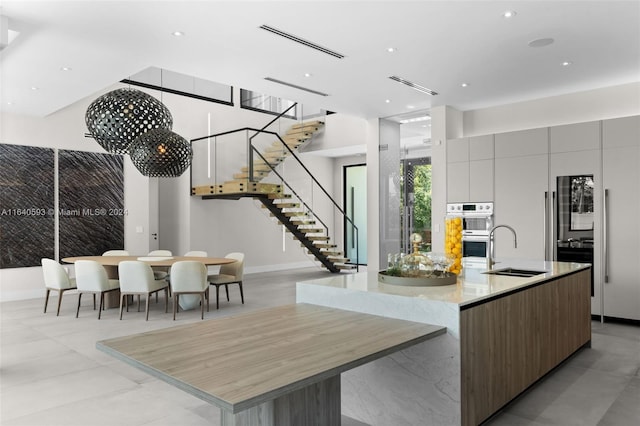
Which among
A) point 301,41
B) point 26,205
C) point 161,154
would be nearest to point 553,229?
point 301,41

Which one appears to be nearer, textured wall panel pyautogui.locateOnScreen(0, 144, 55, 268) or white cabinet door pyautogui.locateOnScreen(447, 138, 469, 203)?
white cabinet door pyautogui.locateOnScreen(447, 138, 469, 203)

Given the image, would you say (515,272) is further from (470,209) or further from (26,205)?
(26,205)

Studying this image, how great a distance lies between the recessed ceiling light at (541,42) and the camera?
4741mm

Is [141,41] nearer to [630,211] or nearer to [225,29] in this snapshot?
[225,29]

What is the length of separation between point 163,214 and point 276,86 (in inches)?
221

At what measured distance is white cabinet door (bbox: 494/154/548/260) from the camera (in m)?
6.28

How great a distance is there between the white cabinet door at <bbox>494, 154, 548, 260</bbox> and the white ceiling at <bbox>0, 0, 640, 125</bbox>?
1.08 meters

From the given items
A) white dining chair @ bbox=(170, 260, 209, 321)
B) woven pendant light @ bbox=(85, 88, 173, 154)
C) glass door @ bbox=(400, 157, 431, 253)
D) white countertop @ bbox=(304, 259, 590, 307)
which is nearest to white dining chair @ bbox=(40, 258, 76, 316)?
white dining chair @ bbox=(170, 260, 209, 321)

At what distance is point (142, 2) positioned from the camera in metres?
3.89

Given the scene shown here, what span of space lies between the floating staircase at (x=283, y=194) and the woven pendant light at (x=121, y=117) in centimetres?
449

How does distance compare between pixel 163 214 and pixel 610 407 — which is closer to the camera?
pixel 610 407

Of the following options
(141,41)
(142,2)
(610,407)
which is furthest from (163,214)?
(610,407)

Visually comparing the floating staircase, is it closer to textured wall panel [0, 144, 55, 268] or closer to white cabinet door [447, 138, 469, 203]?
textured wall panel [0, 144, 55, 268]

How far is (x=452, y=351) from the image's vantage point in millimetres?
2553
